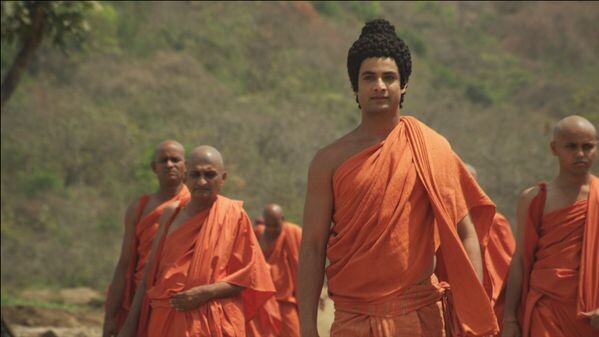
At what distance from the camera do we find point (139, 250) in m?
8.60

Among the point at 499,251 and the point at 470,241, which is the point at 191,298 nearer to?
the point at 470,241

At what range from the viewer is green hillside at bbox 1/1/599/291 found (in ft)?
94.2

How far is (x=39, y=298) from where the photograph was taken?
23094mm

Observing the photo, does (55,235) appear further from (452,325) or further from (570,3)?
(570,3)

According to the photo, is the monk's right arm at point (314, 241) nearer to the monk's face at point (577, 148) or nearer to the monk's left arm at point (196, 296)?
the monk's left arm at point (196, 296)

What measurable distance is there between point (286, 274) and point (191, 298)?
5258 millimetres

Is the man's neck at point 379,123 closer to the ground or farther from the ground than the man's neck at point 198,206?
farther from the ground

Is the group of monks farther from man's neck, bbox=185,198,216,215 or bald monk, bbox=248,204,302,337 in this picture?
bald monk, bbox=248,204,302,337

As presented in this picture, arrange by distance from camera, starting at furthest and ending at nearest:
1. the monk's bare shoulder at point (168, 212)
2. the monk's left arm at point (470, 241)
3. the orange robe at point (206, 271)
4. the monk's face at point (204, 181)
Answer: the monk's bare shoulder at point (168, 212) → the monk's face at point (204, 181) → the orange robe at point (206, 271) → the monk's left arm at point (470, 241)

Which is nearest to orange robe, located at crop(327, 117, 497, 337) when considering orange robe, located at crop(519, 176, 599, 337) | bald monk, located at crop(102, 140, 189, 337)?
orange robe, located at crop(519, 176, 599, 337)

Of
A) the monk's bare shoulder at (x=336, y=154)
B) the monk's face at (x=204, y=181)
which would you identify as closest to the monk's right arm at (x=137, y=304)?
the monk's face at (x=204, y=181)

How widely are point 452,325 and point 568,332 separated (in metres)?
1.86

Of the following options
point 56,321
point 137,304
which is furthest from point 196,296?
point 56,321

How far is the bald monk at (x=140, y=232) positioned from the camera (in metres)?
8.55
